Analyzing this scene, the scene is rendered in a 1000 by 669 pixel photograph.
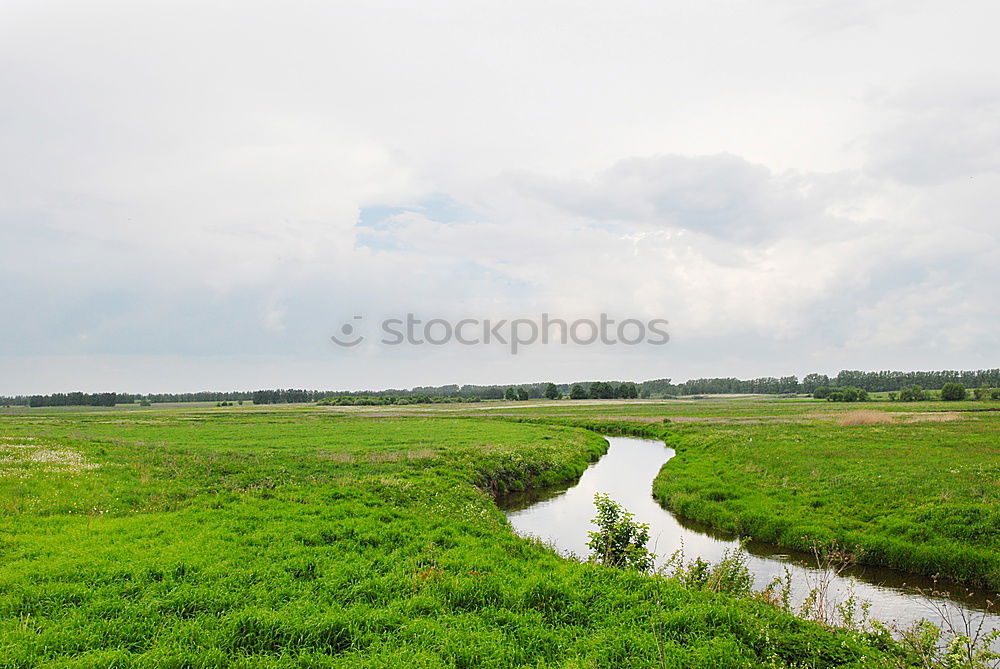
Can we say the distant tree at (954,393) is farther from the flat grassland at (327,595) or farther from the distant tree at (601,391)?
the flat grassland at (327,595)

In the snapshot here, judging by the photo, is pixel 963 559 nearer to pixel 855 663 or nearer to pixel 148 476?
pixel 855 663

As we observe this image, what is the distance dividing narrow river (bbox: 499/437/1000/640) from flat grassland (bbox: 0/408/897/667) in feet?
9.81

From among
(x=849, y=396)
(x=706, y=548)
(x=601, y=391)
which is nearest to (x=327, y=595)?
(x=706, y=548)

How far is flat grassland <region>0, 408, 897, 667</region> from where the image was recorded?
25.3 ft

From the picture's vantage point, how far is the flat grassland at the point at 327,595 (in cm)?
772

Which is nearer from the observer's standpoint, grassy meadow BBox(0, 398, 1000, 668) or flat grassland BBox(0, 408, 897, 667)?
flat grassland BBox(0, 408, 897, 667)

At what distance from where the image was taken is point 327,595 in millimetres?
9523

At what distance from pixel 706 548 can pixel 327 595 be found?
12583 millimetres

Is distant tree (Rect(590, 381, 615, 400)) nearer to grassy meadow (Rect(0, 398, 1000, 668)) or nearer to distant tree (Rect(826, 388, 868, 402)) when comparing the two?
distant tree (Rect(826, 388, 868, 402))

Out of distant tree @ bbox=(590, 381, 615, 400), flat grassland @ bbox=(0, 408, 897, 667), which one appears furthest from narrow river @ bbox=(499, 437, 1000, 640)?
distant tree @ bbox=(590, 381, 615, 400)

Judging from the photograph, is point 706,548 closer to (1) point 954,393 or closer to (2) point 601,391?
(1) point 954,393

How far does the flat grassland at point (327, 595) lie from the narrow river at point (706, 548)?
2.99 m

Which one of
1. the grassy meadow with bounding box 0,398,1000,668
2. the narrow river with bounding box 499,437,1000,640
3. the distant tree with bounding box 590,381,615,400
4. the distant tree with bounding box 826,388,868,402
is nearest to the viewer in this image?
the grassy meadow with bounding box 0,398,1000,668

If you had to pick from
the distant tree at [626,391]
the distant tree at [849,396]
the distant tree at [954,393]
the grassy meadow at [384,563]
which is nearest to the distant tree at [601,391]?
the distant tree at [626,391]
